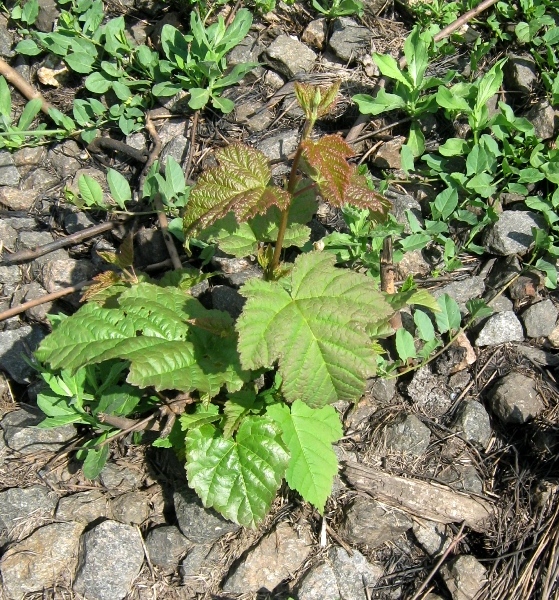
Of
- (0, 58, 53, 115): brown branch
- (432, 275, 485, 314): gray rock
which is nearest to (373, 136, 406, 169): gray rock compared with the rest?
(432, 275, 485, 314): gray rock

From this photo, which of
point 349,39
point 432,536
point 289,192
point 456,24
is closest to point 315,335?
point 289,192

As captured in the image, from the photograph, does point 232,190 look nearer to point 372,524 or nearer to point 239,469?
point 239,469

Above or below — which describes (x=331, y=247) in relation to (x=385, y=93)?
below

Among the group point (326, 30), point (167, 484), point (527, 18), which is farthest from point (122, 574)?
point (527, 18)

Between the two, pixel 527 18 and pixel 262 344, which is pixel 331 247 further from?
pixel 527 18

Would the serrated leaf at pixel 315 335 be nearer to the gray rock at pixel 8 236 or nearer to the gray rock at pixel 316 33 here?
the gray rock at pixel 8 236
